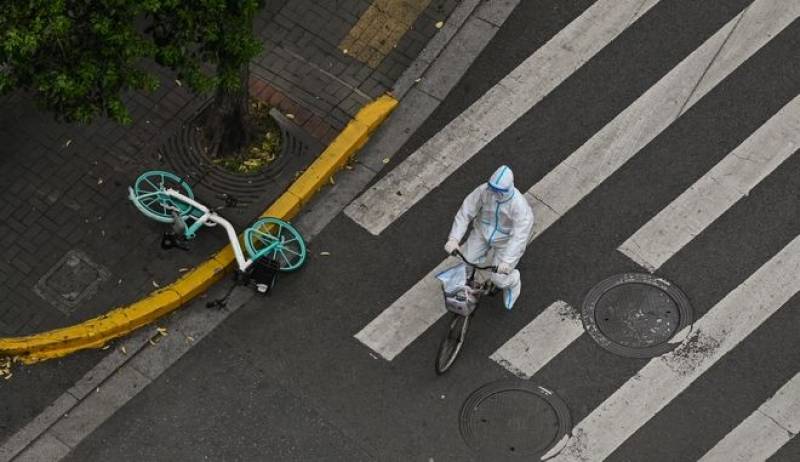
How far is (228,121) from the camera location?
13.4 m

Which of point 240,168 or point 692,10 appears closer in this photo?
point 240,168

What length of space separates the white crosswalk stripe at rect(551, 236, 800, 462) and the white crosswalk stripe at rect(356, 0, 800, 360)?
186 cm

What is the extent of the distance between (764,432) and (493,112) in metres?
4.50

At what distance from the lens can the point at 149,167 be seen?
1362cm

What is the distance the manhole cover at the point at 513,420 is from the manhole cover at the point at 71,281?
3940 millimetres

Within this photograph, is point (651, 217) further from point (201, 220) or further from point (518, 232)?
point (201, 220)

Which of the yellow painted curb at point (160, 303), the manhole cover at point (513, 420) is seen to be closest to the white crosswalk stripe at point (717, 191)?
the manhole cover at point (513, 420)

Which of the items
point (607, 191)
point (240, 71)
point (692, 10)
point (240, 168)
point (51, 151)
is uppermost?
point (692, 10)

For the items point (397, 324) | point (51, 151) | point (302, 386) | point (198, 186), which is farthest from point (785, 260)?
point (51, 151)

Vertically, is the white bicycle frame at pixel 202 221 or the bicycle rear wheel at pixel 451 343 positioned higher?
the bicycle rear wheel at pixel 451 343

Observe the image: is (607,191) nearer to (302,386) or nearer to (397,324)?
(397,324)

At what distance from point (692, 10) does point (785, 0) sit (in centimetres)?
109

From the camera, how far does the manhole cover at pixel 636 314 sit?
1259cm

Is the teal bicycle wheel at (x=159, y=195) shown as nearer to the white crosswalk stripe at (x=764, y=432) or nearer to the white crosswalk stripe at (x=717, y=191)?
the white crosswalk stripe at (x=717, y=191)
